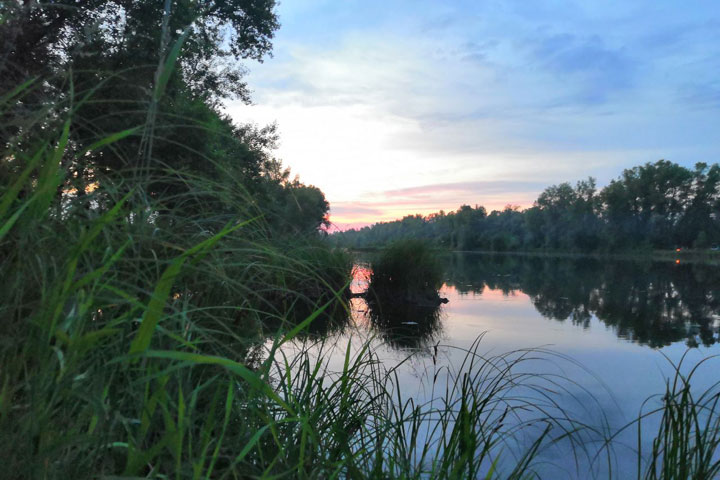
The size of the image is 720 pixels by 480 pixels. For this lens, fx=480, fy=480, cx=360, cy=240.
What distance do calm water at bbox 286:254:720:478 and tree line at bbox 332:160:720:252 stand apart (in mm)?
35843

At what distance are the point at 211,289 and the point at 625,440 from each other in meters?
4.14

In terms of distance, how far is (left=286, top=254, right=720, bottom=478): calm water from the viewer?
4.77 metres

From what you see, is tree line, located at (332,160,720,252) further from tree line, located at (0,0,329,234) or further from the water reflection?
tree line, located at (0,0,329,234)

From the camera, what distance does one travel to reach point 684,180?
193ft

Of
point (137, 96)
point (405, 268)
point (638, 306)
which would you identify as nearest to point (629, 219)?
point (638, 306)

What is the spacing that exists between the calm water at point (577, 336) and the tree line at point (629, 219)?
118ft

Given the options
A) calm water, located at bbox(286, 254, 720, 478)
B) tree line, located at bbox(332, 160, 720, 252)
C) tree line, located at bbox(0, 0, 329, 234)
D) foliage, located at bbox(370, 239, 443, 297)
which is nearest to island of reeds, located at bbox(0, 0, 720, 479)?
tree line, located at bbox(0, 0, 329, 234)

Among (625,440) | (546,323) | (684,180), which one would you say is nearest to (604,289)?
(546,323)

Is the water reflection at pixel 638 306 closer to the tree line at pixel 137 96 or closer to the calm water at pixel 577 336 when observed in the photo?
the calm water at pixel 577 336

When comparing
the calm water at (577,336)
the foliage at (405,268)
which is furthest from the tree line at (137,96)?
the foliage at (405,268)

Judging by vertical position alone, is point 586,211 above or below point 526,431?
above

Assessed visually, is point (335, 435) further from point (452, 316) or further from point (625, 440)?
point (452, 316)

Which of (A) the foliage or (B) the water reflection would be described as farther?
(A) the foliage

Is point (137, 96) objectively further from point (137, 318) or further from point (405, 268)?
point (405, 268)
